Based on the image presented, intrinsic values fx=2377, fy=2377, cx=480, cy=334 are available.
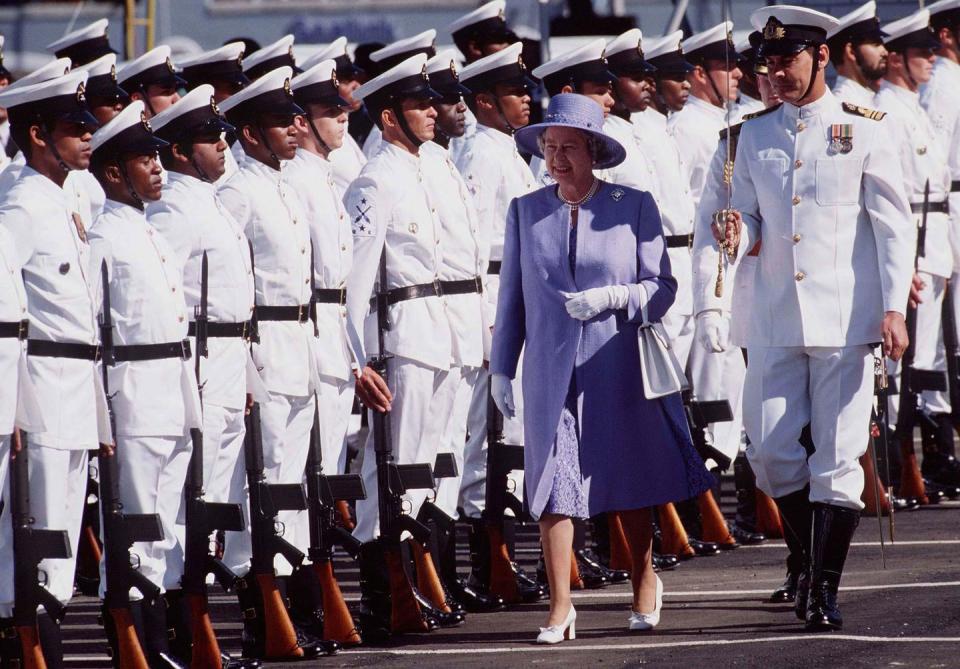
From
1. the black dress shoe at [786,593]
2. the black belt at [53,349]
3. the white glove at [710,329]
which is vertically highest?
the black belt at [53,349]

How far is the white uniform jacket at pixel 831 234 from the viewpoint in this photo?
9008 millimetres

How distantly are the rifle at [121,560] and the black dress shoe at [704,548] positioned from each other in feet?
12.9

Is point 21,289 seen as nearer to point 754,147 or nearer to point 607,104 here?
point 754,147

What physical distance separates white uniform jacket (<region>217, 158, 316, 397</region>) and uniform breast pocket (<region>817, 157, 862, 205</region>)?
2064 mm

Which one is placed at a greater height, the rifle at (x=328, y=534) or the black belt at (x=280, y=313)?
the black belt at (x=280, y=313)

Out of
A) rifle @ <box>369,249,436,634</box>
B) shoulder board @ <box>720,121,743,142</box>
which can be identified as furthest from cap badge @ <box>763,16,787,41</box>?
rifle @ <box>369,249,436,634</box>

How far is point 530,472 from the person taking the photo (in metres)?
9.12

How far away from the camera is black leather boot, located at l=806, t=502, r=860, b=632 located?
8.85 meters

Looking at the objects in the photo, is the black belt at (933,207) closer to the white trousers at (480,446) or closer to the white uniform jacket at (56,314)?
the white trousers at (480,446)

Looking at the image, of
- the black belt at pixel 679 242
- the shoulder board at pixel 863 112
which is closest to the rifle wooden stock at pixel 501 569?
the black belt at pixel 679 242

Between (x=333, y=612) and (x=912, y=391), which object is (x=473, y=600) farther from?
(x=912, y=391)

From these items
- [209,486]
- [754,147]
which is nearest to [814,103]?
[754,147]

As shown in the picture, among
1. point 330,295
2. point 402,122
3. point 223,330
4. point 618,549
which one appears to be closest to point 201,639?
point 223,330

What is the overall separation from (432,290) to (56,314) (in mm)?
2264
